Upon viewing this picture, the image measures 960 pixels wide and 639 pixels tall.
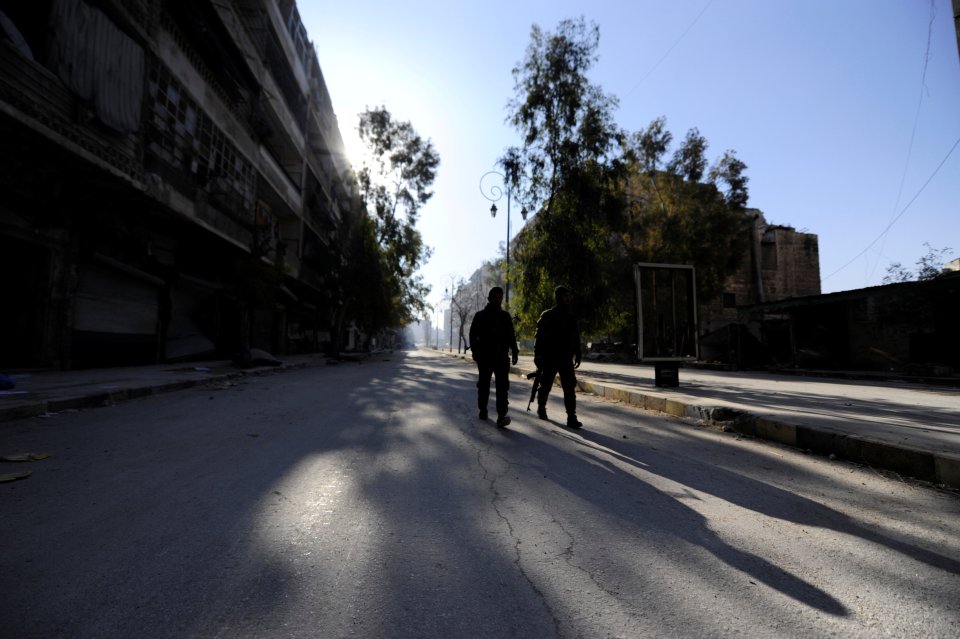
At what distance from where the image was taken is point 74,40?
9805 millimetres

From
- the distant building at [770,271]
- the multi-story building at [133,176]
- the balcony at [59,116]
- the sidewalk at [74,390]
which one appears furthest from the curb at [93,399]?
the distant building at [770,271]

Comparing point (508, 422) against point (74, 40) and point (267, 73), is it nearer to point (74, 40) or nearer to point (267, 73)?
point (74, 40)

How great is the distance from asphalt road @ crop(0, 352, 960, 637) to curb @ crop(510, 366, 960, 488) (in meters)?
0.31

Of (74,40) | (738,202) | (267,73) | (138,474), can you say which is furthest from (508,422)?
(738,202)

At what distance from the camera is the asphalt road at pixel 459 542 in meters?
1.69

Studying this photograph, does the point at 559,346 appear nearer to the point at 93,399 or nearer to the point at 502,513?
the point at 502,513

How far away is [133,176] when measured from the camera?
1119 cm

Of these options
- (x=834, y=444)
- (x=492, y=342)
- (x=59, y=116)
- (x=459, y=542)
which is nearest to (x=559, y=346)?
(x=492, y=342)

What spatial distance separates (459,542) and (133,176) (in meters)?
13.1

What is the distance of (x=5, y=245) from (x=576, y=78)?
1499cm

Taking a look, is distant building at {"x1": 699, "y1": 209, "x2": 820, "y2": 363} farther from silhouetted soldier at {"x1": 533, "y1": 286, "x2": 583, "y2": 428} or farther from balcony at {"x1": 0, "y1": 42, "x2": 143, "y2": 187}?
balcony at {"x1": 0, "y1": 42, "x2": 143, "y2": 187}

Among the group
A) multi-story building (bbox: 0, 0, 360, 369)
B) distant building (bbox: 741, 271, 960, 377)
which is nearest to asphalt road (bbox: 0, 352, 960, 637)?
Result: multi-story building (bbox: 0, 0, 360, 369)

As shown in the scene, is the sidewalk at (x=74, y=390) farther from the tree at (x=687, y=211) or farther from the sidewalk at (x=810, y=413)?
the tree at (x=687, y=211)

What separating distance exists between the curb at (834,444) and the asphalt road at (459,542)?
0.31 m
